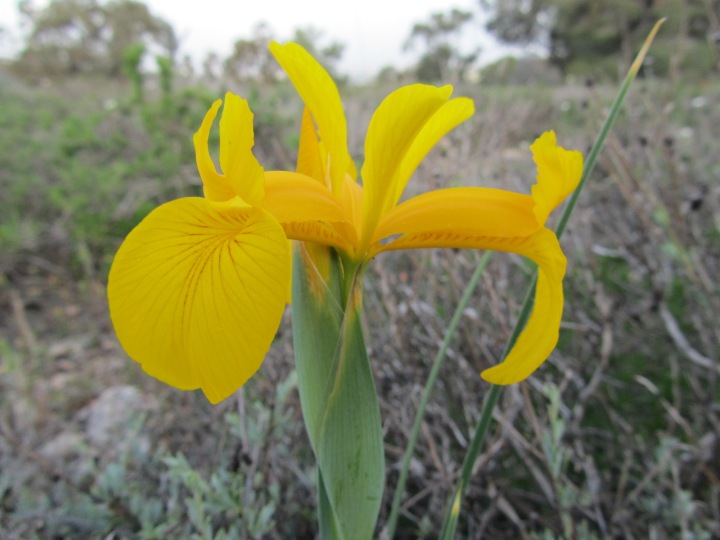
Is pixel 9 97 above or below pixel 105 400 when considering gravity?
above

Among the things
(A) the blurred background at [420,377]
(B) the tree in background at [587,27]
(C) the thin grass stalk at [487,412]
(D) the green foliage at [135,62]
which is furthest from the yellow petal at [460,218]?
(B) the tree in background at [587,27]

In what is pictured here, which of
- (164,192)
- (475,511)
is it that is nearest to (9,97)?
(164,192)

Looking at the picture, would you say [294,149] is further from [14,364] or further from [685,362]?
[685,362]

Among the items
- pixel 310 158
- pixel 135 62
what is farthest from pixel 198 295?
pixel 135 62

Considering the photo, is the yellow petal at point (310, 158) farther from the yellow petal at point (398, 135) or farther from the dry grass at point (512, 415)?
the dry grass at point (512, 415)


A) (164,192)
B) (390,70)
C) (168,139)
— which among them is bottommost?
(164,192)
